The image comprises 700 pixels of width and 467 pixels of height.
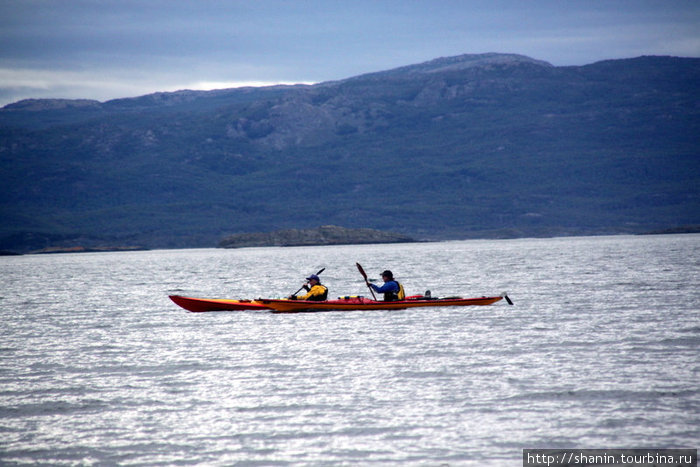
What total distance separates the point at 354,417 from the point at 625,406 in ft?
17.1

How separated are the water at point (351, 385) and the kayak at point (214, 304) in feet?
1.47

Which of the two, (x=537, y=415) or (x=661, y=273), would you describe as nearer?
(x=537, y=415)

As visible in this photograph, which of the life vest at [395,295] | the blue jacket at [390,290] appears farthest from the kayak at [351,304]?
the blue jacket at [390,290]

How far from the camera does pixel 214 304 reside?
3625cm

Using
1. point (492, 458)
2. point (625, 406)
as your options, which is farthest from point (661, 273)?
point (492, 458)

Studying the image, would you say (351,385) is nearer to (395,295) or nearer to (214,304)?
(395,295)

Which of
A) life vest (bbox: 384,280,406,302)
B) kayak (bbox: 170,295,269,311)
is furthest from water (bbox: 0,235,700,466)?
life vest (bbox: 384,280,406,302)

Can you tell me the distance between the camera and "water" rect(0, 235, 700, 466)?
15148 millimetres

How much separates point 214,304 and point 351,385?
17321 millimetres

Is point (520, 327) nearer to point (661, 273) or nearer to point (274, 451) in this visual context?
point (274, 451)

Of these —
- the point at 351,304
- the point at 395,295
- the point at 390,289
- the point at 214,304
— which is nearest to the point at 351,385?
the point at 351,304

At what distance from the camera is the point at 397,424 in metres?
16.3

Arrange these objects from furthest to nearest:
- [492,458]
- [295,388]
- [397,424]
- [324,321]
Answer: [324,321] → [295,388] → [397,424] → [492,458]

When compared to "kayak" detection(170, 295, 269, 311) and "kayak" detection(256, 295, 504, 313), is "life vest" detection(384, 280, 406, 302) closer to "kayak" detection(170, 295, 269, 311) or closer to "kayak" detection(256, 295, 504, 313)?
"kayak" detection(256, 295, 504, 313)
